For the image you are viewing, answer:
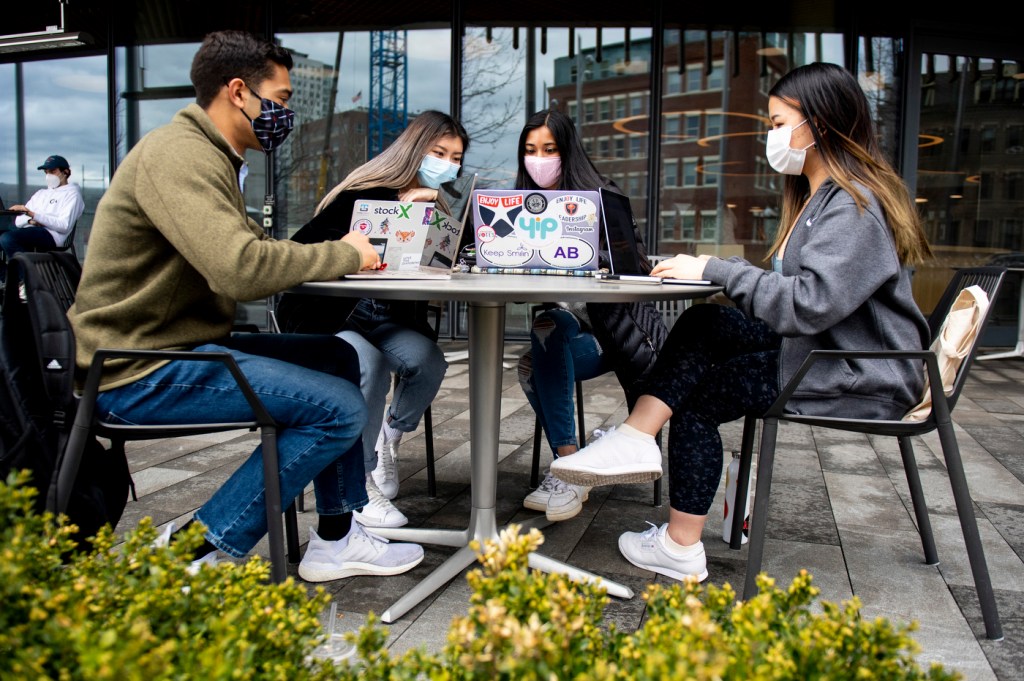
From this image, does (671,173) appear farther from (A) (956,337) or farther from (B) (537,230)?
(A) (956,337)

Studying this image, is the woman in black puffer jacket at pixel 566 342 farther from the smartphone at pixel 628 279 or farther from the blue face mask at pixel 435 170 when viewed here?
the blue face mask at pixel 435 170

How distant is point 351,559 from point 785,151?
159cm

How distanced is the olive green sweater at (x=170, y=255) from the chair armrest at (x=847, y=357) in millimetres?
1092

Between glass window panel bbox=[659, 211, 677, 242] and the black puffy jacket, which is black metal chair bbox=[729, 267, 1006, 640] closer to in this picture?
the black puffy jacket

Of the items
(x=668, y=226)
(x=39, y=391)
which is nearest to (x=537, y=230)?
(x=39, y=391)

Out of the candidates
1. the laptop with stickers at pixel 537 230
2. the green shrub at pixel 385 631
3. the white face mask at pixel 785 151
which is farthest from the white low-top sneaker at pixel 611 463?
the green shrub at pixel 385 631

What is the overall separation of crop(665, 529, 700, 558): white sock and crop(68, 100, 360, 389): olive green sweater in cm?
115

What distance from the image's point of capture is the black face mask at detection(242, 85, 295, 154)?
2020 mm

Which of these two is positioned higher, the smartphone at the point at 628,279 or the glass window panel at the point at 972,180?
the glass window panel at the point at 972,180

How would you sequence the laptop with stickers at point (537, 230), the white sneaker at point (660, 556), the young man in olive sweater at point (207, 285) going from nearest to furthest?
the young man in olive sweater at point (207, 285) → the white sneaker at point (660, 556) → the laptop with stickers at point (537, 230)

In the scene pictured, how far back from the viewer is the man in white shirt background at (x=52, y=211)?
277 inches

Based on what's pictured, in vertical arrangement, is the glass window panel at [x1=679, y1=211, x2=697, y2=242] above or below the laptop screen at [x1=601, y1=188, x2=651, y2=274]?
above

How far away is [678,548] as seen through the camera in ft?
7.14

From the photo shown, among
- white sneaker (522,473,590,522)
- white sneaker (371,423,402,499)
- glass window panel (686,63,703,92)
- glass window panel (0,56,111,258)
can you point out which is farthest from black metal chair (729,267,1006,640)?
glass window panel (0,56,111,258)
